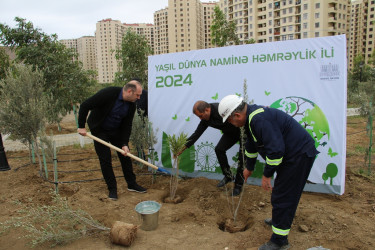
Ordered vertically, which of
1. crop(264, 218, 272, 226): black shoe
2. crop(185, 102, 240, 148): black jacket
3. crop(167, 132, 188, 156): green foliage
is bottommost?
crop(264, 218, 272, 226): black shoe

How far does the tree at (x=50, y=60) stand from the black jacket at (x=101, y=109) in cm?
453

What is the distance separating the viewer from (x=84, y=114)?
14.0ft

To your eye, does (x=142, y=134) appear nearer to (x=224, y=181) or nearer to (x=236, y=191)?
(x=224, y=181)

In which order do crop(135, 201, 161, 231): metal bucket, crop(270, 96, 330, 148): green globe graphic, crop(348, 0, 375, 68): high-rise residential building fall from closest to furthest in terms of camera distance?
1. crop(135, 201, 161, 231): metal bucket
2. crop(270, 96, 330, 148): green globe graphic
3. crop(348, 0, 375, 68): high-rise residential building

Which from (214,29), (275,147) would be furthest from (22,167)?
(214,29)

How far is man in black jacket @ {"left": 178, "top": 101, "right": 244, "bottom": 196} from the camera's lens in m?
4.20

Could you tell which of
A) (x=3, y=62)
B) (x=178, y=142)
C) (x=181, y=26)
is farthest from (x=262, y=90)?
(x=181, y=26)

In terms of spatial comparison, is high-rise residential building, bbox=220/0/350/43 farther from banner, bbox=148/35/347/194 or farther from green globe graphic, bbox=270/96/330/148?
green globe graphic, bbox=270/96/330/148

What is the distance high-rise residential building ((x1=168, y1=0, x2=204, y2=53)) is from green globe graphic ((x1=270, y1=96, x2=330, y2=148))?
303ft

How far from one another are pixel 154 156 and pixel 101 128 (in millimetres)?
1614

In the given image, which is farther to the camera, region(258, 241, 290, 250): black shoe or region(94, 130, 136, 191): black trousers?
region(94, 130, 136, 191): black trousers

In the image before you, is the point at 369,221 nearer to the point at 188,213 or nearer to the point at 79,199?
the point at 188,213

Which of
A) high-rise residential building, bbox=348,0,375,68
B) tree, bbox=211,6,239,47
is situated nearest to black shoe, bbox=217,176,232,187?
tree, bbox=211,6,239,47

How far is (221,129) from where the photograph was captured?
448cm
